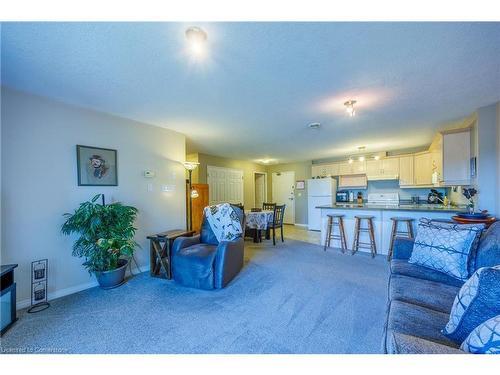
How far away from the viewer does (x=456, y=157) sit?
3.09 meters

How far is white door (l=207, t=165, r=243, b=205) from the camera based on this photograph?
577cm

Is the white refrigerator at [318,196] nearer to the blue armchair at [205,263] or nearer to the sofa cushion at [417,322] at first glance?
the blue armchair at [205,263]

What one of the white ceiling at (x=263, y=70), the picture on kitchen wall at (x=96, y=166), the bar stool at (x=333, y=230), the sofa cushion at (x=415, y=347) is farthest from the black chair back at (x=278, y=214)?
the sofa cushion at (x=415, y=347)

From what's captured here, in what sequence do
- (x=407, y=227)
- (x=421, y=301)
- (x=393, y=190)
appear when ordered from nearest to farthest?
1. (x=421, y=301)
2. (x=407, y=227)
3. (x=393, y=190)

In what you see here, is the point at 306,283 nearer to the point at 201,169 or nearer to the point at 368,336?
the point at 368,336

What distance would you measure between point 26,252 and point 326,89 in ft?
11.7

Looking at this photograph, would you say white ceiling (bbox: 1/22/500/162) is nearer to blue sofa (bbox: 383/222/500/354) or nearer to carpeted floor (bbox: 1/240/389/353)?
blue sofa (bbox: 383/222/500/354)

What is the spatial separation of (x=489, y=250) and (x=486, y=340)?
4.32ft

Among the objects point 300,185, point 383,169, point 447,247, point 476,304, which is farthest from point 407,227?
point 300,185

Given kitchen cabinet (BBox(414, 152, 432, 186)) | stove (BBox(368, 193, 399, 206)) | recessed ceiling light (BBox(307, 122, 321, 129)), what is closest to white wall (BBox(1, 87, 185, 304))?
recessed ceiling light (BBox(307, 122, 321, 129))

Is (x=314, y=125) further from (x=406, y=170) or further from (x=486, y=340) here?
(x=406, y=170)

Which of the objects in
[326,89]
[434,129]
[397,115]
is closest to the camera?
[326,89]

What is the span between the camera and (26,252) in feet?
6.98
